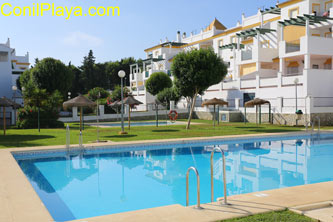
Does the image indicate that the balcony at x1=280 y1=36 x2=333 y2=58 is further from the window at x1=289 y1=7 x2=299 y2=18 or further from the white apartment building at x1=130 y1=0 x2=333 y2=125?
the window at x1=289 y1=7 x2=299 y2=18

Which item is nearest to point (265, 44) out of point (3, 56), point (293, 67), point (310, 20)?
point (293, 67)

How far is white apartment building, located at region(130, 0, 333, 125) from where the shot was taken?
27.0m

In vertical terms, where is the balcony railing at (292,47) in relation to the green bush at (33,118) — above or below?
above

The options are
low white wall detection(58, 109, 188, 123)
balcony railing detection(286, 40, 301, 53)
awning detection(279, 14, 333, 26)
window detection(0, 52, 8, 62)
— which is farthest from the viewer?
window detection(0, 52, 8, 62)

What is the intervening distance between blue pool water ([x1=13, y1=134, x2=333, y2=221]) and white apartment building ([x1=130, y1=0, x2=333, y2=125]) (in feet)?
35.2

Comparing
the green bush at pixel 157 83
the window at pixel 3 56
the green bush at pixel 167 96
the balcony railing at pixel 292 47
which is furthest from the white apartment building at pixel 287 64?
the window at pixel 3 56

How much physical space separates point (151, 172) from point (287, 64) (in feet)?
92.4

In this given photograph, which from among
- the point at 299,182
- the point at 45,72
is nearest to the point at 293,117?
the point at 299,182

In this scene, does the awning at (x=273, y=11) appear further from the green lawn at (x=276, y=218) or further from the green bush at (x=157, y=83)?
the green lawn at (x=276, y=218)

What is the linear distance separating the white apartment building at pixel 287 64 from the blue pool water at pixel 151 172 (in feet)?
35.2

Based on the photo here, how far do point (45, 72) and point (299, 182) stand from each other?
112ft

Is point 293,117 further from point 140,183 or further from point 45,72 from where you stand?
point 45,72

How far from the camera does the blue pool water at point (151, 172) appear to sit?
8.09 meters

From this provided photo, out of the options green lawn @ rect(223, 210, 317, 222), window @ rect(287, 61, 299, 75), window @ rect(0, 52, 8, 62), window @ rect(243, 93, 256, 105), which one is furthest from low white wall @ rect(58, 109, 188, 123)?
green lawn @ rect(223, 210, 317, 222)
